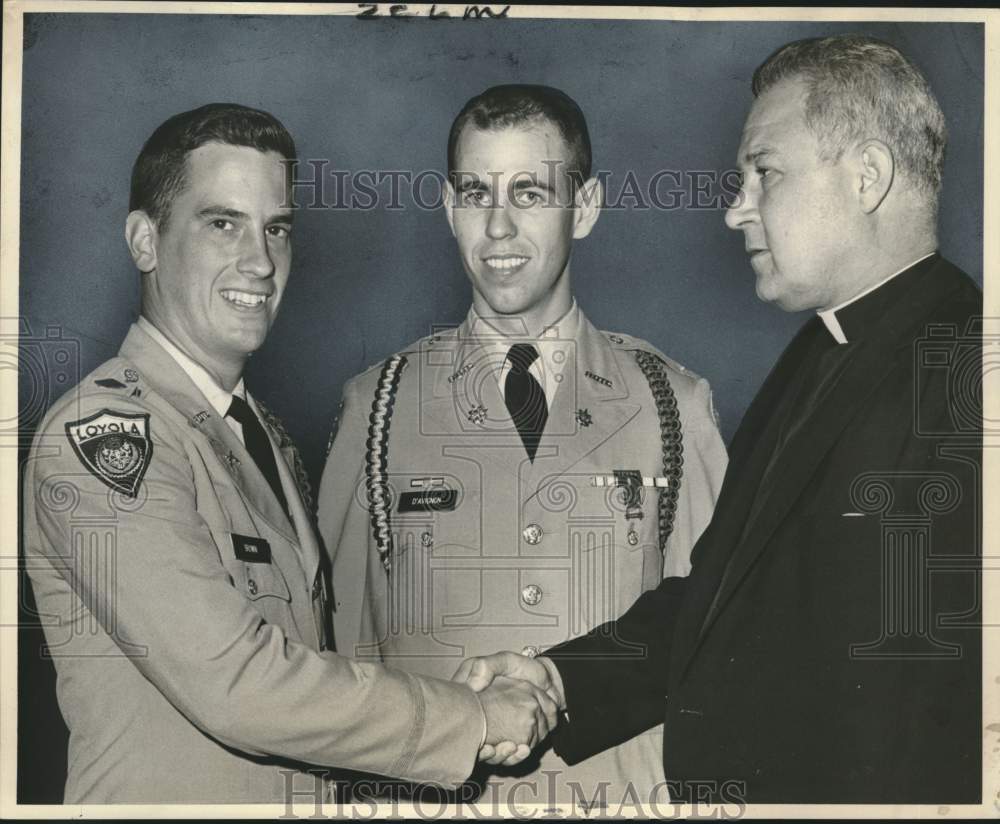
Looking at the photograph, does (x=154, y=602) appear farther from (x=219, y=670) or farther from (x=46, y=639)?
(x=46, y=639)

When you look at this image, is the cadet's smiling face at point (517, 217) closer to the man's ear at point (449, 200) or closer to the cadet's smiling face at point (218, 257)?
the man's ear at point (449, 200)

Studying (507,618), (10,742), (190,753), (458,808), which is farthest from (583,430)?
(10,742)

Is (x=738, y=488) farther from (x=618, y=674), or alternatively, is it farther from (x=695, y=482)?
(x=618, y=674)

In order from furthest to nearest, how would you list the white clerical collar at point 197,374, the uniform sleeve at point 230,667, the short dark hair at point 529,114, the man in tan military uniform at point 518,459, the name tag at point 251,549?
the short dark hair at point 529,114 → the man in tan military uniform at point 518,459 → the white clerical collar at point 197,374 → the name tag at point 251,549 → the uniform sleeve at point 230,667

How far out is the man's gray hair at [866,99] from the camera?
3.51 m

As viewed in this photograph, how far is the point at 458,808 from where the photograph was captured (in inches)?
139

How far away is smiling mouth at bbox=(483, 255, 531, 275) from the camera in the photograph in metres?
3.62

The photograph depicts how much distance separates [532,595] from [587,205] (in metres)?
0.99

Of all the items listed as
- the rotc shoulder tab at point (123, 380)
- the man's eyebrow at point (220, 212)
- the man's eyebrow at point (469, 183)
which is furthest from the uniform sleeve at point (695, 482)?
the rotc shoulder tab at point (123, 380)

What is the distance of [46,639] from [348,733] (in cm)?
82

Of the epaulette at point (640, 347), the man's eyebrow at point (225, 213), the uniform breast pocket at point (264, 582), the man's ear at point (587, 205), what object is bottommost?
the uniform breast pocket at point (264, 582)

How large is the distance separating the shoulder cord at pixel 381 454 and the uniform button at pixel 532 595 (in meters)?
0.34

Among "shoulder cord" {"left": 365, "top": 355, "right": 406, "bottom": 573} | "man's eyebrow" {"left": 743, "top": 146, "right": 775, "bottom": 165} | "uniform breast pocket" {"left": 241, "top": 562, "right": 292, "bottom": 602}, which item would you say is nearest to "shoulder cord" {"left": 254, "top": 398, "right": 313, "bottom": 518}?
"shoulder cord" {"left": 365, "top": 355, "right": 406, "bottom": 573}

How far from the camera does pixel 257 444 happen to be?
11.5ft
